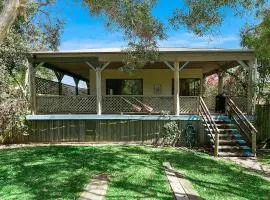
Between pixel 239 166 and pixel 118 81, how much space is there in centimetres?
1167

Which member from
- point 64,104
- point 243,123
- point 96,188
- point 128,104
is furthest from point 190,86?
point 96,188

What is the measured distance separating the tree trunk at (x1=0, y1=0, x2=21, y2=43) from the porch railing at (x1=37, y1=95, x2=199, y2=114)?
12.4 meters

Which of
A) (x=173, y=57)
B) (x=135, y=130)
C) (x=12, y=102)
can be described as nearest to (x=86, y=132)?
(x=135, y=130)

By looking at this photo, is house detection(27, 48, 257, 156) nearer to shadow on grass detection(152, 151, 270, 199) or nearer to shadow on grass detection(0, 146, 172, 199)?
shadow on grass detection(0, 146, 172, 199)

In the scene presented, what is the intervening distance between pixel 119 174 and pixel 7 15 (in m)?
5.70

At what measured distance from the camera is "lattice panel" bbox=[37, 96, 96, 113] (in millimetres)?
19242

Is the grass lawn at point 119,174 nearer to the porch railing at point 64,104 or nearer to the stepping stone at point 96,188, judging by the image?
the stepping stone at point 96,188

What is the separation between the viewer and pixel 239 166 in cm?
1330

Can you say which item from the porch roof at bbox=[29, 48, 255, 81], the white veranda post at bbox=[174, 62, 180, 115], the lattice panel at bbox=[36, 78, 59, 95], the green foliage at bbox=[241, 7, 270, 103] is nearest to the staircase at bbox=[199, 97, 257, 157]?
the white veranda post at bbox=[174, 62, 180, 115]

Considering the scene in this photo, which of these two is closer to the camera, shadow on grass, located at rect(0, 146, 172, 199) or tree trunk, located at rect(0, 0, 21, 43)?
tree trunk, located at rect(0, 0, 21, 43)

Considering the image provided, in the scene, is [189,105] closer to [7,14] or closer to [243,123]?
[243,123]

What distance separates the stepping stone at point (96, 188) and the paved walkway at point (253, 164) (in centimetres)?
474

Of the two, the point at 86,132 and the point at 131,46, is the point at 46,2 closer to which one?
the point at 131,46

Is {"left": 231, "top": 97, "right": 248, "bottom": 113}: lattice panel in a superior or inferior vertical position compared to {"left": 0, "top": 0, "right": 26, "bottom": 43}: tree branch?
inferior
